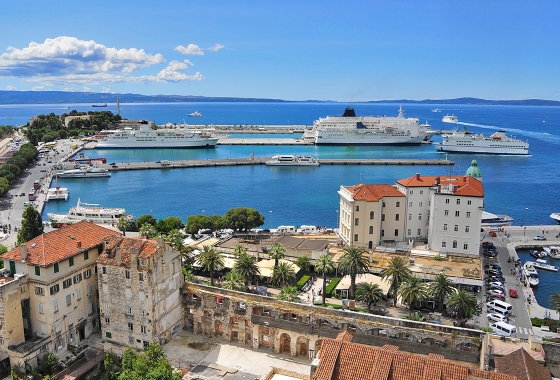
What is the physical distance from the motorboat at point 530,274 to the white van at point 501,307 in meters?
9.87

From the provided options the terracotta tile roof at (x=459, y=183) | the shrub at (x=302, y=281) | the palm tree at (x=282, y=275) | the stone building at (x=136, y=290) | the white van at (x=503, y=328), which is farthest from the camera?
the terracotta tile roof at (x=459, y=183)

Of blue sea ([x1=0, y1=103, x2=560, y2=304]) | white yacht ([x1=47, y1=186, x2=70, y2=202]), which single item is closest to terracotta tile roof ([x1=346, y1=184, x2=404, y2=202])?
blue sea ([x1=0, y1=103, x2=560, y2=304])

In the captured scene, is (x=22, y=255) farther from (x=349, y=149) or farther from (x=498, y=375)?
(x=349, y=149)

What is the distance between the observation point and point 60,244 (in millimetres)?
35812

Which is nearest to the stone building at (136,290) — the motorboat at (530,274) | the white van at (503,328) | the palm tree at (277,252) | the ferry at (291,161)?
the palm tree at (277,252)

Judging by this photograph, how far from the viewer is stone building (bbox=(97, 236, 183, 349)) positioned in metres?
34.8

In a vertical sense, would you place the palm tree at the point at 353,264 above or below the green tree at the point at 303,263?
above

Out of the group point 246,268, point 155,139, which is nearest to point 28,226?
point 246,268

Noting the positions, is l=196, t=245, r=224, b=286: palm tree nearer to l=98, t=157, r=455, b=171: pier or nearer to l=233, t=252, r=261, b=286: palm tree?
l=233, t=252, r=261, b=286: palm tree

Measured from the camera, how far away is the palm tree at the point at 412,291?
4109cm

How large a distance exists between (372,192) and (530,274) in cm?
2023

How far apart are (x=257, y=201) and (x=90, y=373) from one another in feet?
217

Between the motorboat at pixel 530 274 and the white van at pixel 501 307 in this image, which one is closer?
the white van at pixel 501 307

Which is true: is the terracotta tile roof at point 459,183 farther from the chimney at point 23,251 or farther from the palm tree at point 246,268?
the chimney at point 23,251
